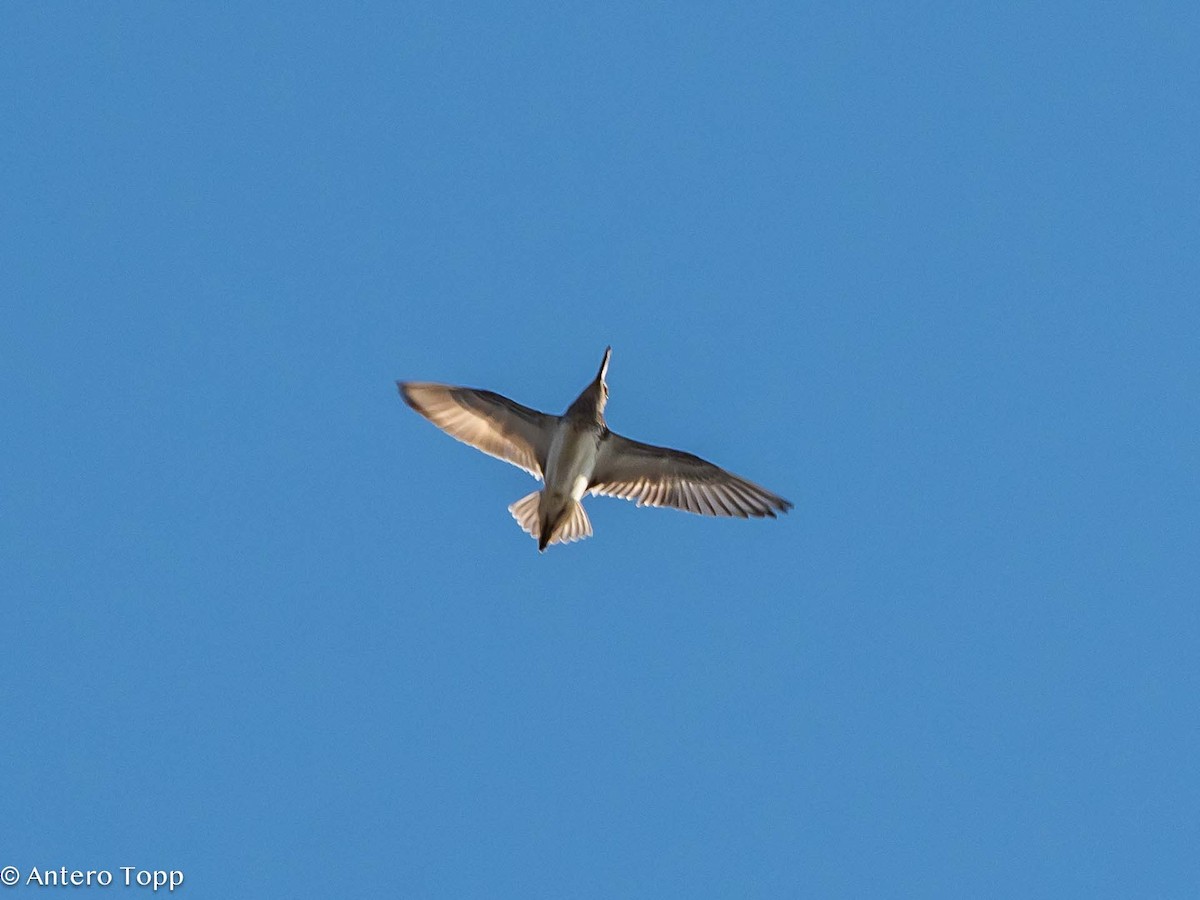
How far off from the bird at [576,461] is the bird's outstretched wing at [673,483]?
1cm

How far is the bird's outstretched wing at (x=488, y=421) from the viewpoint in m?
13.3

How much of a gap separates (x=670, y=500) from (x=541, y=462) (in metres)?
1.63

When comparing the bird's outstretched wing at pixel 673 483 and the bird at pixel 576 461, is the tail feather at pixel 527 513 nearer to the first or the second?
the bird at pixel 576 461

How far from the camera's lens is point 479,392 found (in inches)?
522

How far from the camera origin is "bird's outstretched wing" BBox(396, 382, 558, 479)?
524 inches

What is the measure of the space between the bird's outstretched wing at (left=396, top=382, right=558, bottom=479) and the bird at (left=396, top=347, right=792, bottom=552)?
0.01 m

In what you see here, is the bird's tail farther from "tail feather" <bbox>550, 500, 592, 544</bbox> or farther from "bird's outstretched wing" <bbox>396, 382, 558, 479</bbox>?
"bird's outstretched wing" <bbox>396, 382, 558, 479</bbox>

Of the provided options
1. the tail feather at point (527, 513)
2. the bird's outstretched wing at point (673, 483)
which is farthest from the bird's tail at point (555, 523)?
the bird's outstretched wing at point (673, 483)

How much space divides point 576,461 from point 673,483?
1473mm

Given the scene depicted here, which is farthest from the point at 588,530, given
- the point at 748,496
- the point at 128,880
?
the point at 128,880

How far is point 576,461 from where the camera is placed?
12961mm

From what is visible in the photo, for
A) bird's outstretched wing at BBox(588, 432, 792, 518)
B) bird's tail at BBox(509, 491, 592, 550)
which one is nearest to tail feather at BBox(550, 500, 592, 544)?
bird's tail at BBox(509, 491, 592, 550)

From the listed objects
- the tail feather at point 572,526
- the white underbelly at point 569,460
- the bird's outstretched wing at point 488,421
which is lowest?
the tail feather at point 572,526

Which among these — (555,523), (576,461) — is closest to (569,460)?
(576,461)
